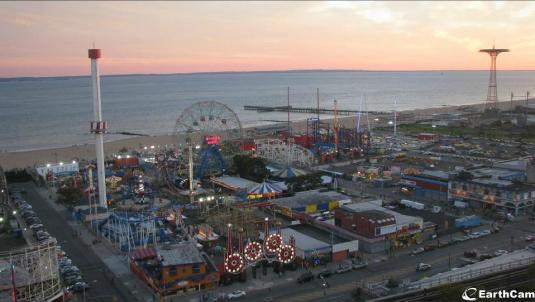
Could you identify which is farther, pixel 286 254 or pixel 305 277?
pixel 286 254

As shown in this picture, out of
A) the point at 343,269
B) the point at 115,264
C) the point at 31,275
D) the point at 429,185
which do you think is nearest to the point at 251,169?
the point at 429,185

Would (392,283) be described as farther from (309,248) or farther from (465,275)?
(309,248)

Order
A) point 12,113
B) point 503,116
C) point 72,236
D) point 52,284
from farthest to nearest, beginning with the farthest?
point 12,113, point 503,116, point 72,236, point 52,284

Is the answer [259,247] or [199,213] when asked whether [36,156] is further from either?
[259,247]

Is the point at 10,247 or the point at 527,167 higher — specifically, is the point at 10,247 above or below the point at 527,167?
below

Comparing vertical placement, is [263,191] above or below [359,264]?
above

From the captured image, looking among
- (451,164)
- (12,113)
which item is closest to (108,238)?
(451,164)

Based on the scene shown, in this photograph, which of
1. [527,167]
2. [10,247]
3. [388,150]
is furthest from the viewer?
[388,150]

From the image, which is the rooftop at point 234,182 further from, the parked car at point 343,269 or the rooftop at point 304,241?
the parked car at point 343,269
